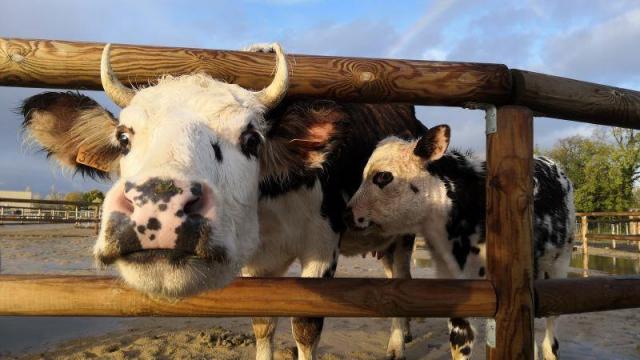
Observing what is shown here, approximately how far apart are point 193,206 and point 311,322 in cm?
208

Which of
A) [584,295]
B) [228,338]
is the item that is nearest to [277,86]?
[584,295]

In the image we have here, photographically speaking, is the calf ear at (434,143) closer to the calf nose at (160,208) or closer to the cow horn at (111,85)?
the cow horn at (111,85)

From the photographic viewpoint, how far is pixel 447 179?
14.2 ft

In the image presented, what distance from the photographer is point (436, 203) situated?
4.29 meters

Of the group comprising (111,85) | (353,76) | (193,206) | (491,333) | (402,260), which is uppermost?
(353,76)

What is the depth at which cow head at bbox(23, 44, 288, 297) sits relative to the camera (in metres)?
1.64

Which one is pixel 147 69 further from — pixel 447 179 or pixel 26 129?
pixel 447 179

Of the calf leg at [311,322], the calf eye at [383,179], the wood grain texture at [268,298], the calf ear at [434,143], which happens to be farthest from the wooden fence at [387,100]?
the calf eye at [383,179]

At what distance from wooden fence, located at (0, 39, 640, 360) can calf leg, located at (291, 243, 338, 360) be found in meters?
1.24

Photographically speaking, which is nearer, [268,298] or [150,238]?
[150,238]

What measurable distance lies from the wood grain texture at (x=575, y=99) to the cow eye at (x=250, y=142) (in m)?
1.22

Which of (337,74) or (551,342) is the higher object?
(337,74)

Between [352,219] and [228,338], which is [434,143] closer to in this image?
[352,219]

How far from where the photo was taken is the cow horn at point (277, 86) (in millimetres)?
2232
